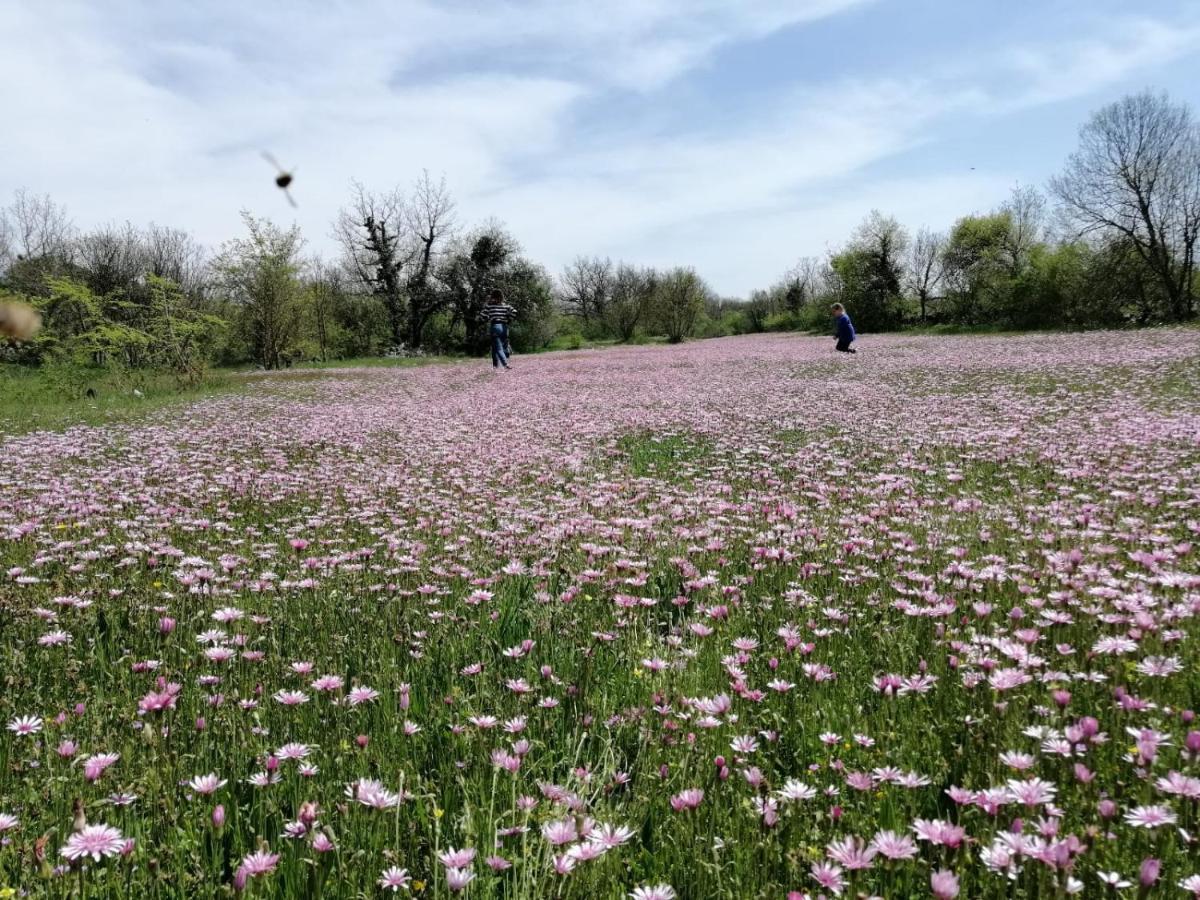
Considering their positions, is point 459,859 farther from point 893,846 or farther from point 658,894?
point 893,846

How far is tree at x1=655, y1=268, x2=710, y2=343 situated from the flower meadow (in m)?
61.8

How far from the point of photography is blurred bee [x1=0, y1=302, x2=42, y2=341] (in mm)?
671

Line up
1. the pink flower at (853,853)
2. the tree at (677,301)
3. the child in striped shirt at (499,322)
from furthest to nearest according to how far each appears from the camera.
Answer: the tree at (677,301), the child in striped shirt at (499,322), the pink flower at (853,853)

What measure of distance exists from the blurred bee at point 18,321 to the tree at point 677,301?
69.1 meters

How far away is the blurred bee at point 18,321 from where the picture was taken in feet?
2.20

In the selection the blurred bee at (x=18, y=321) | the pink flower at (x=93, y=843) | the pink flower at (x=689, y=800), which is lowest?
the pink flower at (x=689, y=800)

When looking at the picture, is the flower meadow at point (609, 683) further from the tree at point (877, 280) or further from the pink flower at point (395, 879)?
the tree at point (877, 280)

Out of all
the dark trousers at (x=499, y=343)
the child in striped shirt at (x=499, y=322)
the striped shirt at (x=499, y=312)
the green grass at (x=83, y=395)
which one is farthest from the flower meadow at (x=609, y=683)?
the dark trousers at (x=499, y=343)

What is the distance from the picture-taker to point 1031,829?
222 cm

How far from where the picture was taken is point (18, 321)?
691mm

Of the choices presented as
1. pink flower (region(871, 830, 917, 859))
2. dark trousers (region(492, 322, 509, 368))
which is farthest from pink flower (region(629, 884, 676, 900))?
dark trousers (region(492, 322, 509, 368))

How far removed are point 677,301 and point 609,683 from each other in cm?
6737

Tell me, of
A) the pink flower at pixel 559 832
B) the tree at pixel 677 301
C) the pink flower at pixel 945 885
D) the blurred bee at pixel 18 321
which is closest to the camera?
the blurred bee at pixel 18 321

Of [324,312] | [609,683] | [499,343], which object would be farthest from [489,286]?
[609,683]
